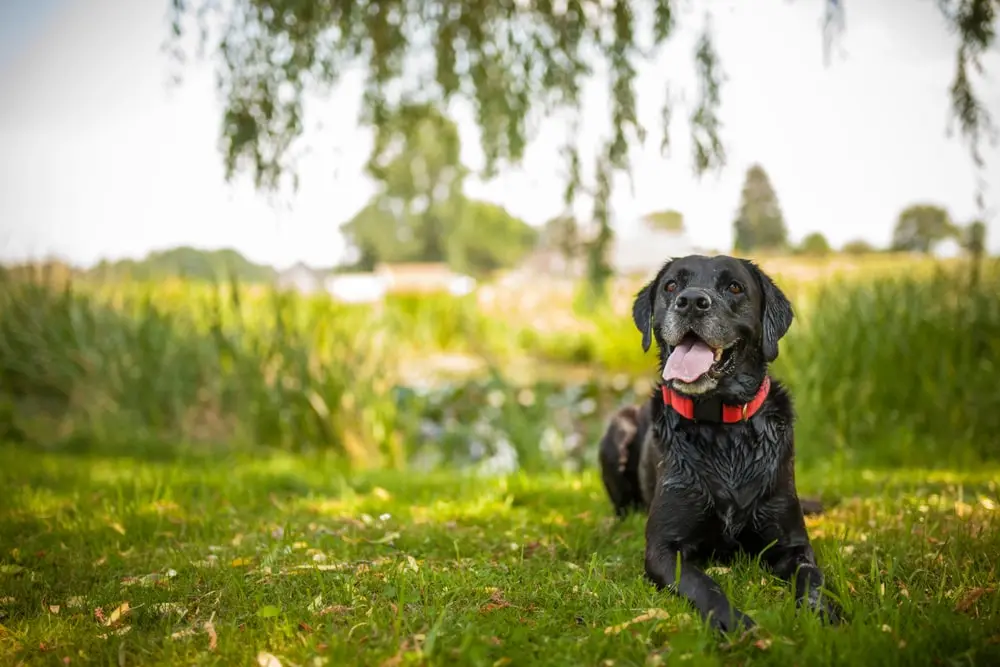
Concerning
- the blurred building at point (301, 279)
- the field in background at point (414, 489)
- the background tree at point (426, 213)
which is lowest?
the field in background at point (414, 489)

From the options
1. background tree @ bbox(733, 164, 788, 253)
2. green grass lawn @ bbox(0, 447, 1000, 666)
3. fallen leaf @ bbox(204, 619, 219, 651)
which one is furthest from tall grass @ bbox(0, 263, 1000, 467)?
fallen leaf @ bbox(204, 619, 219, 651)

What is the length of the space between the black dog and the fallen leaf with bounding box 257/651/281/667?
1383 millimetres

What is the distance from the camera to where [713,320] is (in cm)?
308

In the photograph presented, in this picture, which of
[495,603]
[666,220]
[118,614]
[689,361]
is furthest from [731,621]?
[666,220]

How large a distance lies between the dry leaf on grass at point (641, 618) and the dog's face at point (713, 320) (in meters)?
0.94

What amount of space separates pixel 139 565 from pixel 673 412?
2.44m

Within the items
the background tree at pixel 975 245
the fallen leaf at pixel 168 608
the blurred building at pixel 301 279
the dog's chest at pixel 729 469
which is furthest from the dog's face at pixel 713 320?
the blurred building at pixel 301 279

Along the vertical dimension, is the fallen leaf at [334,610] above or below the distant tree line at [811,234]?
below

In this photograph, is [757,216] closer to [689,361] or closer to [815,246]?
[815,246]

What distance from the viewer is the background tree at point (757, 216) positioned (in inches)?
264

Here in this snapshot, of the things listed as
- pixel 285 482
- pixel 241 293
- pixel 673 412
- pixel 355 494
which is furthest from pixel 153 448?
pixel 673 412

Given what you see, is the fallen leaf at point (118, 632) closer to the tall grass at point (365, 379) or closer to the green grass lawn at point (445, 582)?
the green grass lawn at point (445, 582)

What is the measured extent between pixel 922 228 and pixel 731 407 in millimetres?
6715

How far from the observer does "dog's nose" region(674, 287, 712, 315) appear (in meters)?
3.06
